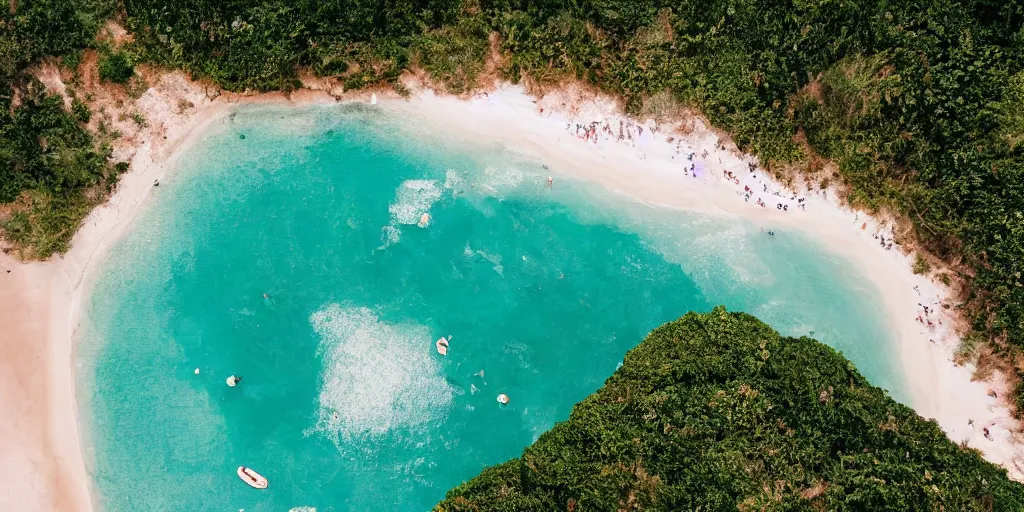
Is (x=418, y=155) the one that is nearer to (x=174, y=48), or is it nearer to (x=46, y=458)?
(x=174, y=48)

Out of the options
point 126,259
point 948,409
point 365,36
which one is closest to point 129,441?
point 126,259

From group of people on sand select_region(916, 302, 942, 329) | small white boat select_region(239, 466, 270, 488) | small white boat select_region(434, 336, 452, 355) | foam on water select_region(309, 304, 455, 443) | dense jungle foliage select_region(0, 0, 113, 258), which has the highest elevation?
group of people on sand select_region(916, 302, 942, 329)

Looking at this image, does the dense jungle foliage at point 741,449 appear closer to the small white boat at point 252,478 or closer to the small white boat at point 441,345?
the small white boat at point 441,345

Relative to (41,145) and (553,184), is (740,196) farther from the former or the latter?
(41,145)

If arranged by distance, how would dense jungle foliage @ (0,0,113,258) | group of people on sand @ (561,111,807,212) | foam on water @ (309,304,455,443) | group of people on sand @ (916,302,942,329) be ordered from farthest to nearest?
group of people on sand @ (561,111,807,212) < dense jungle foliage @ (0,0,113,258) < group of people on sand @ (916,302,942,329) < foam on water @ (309,304,455,443)

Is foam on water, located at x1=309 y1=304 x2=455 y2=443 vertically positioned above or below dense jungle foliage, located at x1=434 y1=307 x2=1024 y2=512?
below

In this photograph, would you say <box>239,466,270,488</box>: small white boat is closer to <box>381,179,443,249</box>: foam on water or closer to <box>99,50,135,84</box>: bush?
<box>381,179,443,249</box>: foam on water

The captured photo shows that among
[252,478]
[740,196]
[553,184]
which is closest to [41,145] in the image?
[252,478]

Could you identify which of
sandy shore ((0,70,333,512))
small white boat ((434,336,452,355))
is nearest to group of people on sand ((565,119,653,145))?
small white boat ((434,336,452,355))
